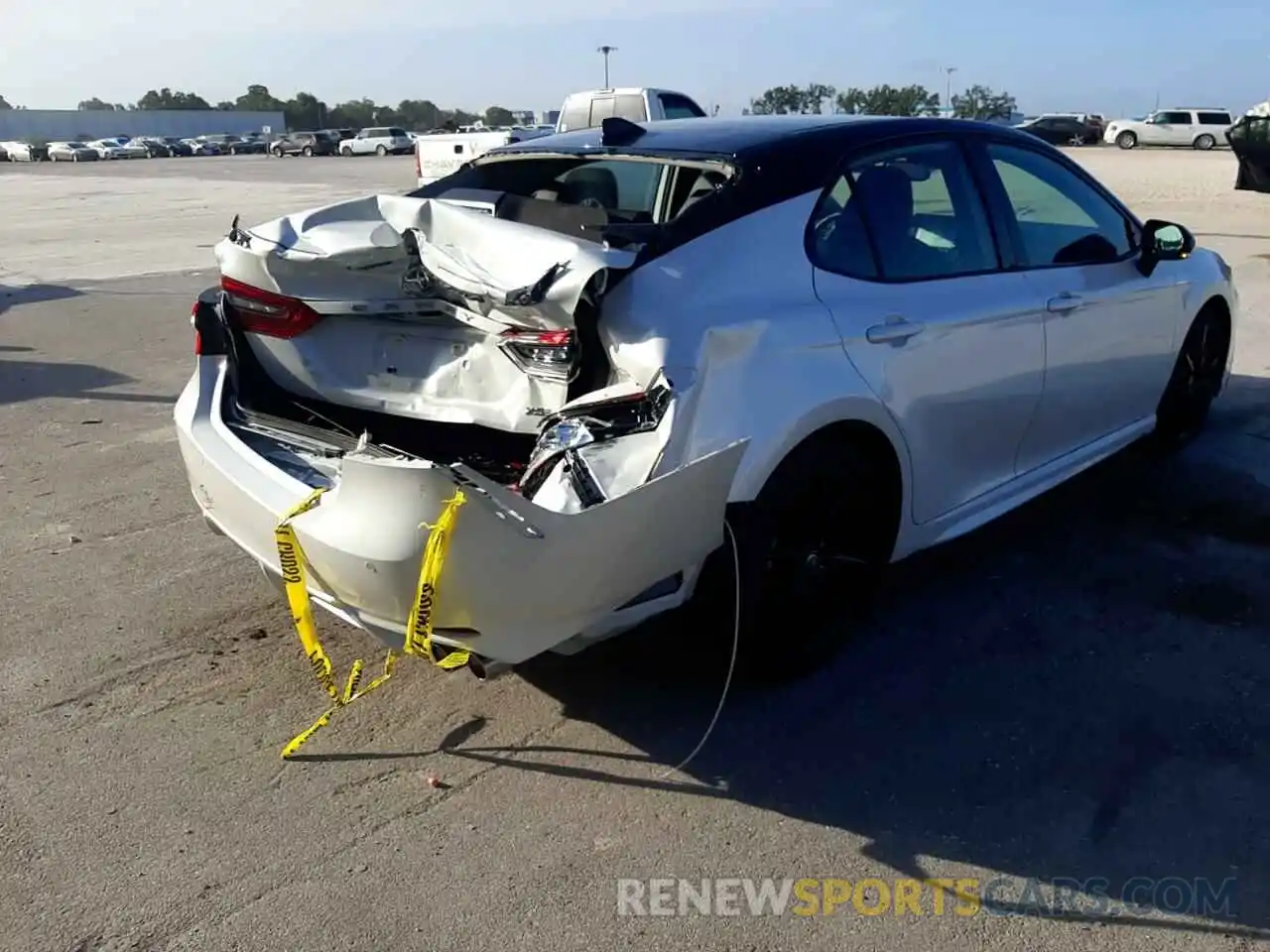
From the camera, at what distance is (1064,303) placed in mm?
4344

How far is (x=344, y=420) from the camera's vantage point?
12.4ft

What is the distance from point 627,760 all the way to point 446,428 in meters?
1.16

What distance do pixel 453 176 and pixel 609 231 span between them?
4.98 feet

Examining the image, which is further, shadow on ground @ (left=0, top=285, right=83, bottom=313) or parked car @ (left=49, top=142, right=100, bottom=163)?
parked car @ (left=49, top=142, right=100, bottom=163)

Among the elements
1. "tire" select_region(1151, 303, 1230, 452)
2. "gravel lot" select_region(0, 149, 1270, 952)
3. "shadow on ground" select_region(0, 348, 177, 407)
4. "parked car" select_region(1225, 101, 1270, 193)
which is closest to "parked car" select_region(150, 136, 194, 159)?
"parked car" select_region(1225, 101, 1270, 193)

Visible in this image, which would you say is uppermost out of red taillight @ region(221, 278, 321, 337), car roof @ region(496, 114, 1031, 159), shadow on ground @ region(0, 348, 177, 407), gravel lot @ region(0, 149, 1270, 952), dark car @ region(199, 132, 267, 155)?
dark car @ region(199, 132, 267, 155)

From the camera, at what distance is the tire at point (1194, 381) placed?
5593 mm

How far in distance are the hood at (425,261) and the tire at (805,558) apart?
779 mm

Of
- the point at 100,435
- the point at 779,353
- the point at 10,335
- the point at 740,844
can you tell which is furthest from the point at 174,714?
the point at 10,335

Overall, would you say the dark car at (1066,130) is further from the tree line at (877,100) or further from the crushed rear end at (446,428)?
the crushed rear end at (446,428)

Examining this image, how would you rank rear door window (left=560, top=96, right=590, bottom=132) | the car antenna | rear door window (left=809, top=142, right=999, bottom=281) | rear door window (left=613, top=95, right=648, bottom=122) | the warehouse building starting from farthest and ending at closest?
the warehouse building, rear door window (left=560, top=96, right=590, bottom=132), rear door window (left=613, top=95, right=648, bottom=122), the car antenna, rear door window (left=809, top=142, right=999, bottom=281)

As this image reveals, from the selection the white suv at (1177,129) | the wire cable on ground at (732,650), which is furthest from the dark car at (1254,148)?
the white suv at (1177,129)

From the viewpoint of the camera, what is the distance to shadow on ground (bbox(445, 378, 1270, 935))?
2936 millimetres

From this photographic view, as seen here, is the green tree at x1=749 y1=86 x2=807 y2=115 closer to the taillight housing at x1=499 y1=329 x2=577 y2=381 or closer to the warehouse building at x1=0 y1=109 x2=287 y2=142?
the warehouse building at x1=0 y1=109 x2=287 y2=142
